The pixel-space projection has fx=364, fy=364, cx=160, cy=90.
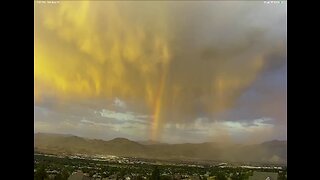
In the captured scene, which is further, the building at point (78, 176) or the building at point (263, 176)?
the building at point (78, 176)

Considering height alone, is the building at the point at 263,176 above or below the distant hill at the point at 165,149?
below

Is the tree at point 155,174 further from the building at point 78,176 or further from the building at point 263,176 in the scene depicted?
the building at point 263,176

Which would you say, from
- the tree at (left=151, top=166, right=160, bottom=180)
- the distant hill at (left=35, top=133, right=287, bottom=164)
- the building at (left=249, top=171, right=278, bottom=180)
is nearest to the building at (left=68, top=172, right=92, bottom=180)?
the distant hill at (left=35, top=133, right=287, bottom=164)

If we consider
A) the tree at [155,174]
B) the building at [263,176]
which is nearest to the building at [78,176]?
the tree at [155,174]

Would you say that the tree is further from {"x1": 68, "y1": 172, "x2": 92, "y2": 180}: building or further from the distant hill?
{"x1": 68, "y1": 172, "x2": 92, "y2": 180}: building

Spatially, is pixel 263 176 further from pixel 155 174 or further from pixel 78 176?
pixel 78 176

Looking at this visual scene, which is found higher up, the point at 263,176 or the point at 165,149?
the point at 165,149

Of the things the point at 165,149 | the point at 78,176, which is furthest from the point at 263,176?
the point at 78,176
